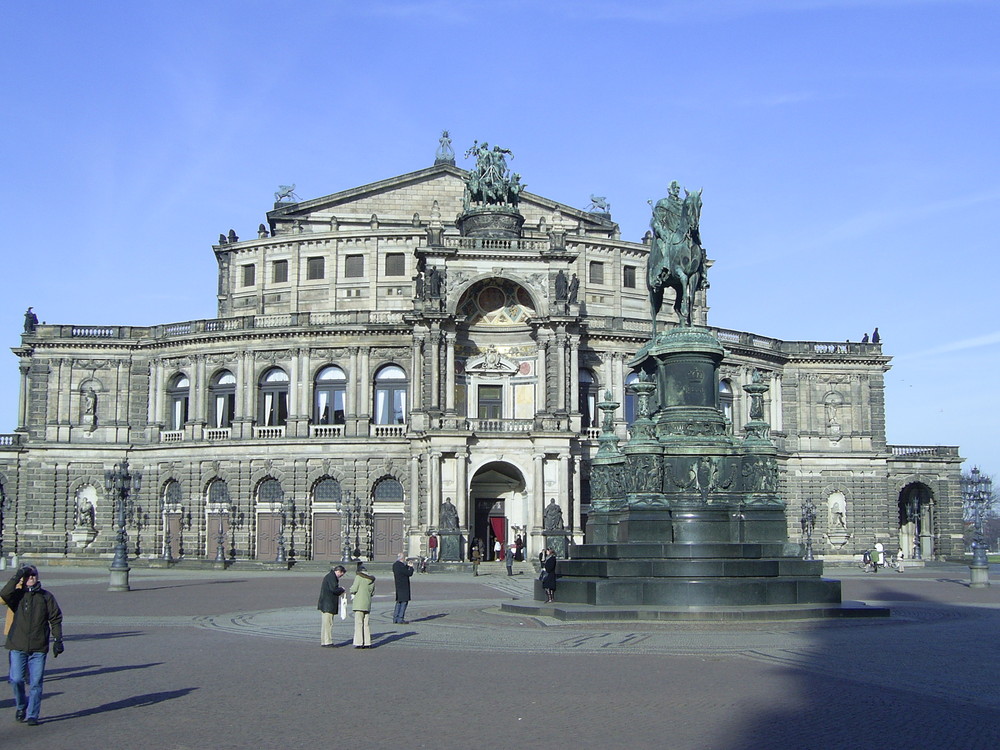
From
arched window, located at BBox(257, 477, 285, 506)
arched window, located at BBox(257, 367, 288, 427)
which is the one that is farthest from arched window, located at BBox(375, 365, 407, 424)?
arched window, located at BBox(257, 477, 285, 506)

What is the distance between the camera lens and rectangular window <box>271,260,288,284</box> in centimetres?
7919

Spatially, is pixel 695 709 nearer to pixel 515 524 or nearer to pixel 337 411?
pixel 515 524

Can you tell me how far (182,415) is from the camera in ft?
251

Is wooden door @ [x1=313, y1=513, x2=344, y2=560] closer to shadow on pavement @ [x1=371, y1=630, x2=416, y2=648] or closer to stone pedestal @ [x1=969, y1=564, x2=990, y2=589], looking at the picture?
stone pedestal @ [x1=969, y1=564, x2=990, y2=589]

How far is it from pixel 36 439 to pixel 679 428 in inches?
2355

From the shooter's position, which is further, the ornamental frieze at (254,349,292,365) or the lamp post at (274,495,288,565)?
the ornamental frieze at (254,349,292,365)

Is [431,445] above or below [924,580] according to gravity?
above

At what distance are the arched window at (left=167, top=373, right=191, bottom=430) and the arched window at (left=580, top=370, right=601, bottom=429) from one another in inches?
972

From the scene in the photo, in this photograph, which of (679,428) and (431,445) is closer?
(679,428)

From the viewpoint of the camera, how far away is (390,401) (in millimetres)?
72875

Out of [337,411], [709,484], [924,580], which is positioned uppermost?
[337,411]

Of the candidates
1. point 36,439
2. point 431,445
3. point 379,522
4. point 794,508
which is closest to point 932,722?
point 431,445

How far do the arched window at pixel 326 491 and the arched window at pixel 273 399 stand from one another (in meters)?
4.51

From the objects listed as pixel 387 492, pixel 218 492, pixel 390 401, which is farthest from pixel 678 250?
pixel 218 492
